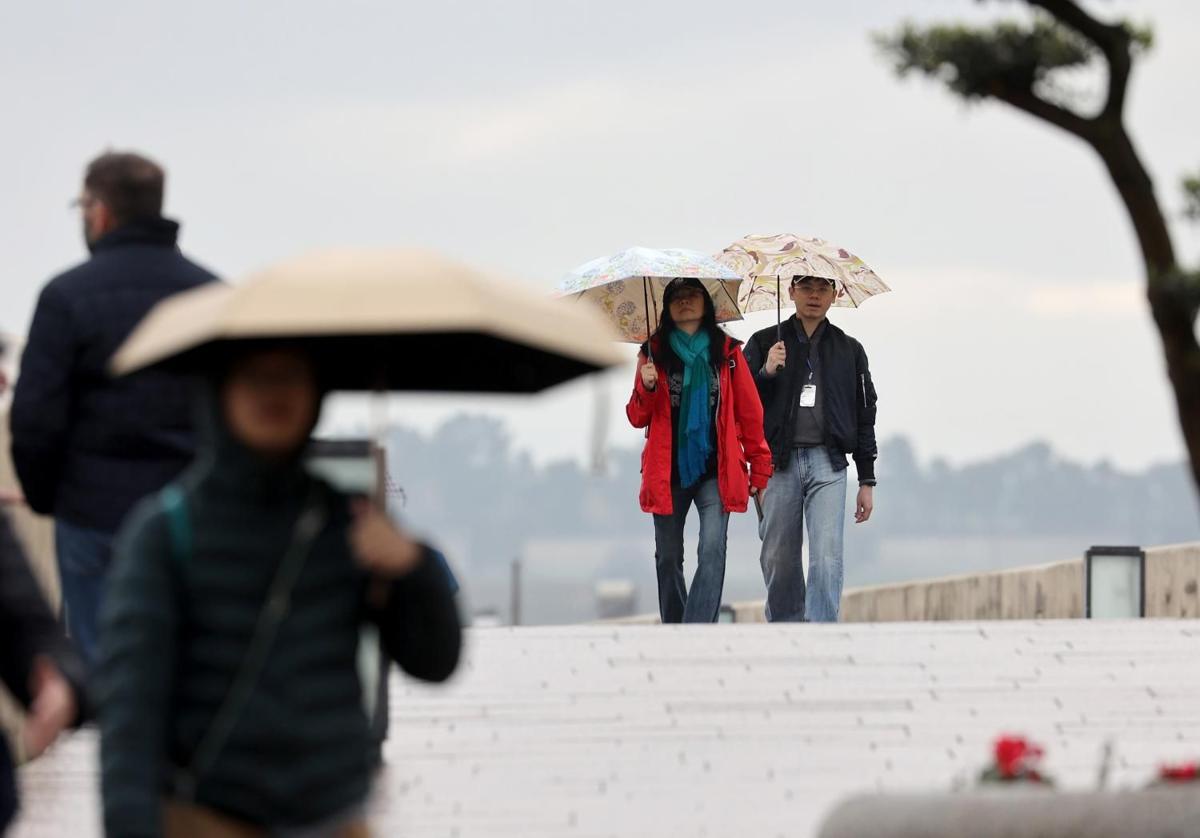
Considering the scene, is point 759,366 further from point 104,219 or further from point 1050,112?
point 104,219

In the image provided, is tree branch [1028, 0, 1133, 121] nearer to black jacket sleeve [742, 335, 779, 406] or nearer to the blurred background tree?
the blurred background tree

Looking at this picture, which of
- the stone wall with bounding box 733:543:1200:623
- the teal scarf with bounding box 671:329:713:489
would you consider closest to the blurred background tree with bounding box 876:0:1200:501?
the teal scarf with bounding box 671:329:713:489

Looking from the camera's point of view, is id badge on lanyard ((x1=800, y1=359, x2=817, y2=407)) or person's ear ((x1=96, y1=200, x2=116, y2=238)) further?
id badge on lanyard ((x1=800, y1=359, x2=817, y2=407))

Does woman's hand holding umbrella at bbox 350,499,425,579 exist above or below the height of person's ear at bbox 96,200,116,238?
below

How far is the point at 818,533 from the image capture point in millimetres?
14203

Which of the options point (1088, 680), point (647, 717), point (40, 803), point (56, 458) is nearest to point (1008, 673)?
point (1088, 680)

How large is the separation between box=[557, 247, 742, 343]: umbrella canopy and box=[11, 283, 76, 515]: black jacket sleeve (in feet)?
23.4

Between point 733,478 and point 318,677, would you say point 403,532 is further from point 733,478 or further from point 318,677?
point 733,478

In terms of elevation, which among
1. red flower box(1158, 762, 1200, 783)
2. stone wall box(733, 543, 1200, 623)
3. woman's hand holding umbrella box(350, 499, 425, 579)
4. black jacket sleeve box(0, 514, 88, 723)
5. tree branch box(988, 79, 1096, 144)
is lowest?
red flower box(1158, 762, 1200, 783)

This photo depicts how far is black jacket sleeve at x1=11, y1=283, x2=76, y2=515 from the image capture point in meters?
7.19

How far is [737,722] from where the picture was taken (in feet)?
36.7

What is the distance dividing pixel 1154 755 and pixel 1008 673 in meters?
2.02

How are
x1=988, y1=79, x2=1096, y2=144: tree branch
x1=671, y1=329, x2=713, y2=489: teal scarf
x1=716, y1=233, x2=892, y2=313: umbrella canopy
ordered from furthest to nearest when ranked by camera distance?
x1=716, y1=233, x2=892, y2=313: umbrella canopy
x1=671, y1=329, x2=713, y2=489: teal scarf
x1=988, y1=79, x2=1096, y2=144: tree branch

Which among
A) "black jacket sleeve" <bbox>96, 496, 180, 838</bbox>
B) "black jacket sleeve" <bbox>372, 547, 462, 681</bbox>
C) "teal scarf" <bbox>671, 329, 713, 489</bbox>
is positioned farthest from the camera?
"teal scarf" <bbox>671, 329, 713, 489</bbox>
